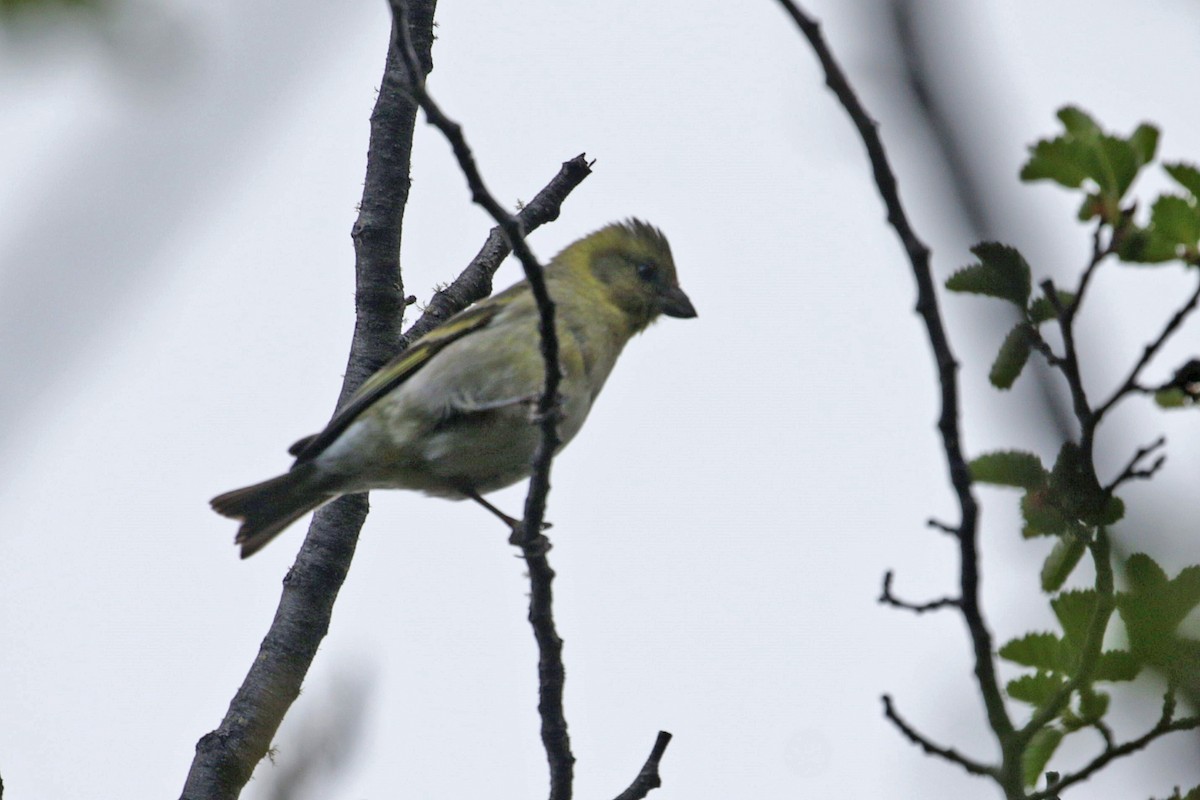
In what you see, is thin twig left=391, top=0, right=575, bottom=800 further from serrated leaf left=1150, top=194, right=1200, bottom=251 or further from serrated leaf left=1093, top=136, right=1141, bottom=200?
serrated leaf left=1150, top=194, right=1200, bottom=251

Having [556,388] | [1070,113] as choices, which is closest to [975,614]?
[1070,113]

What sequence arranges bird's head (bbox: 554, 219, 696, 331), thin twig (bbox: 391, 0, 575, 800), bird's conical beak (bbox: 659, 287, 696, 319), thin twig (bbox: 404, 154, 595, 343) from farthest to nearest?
bird's conical beak (bbox: 659, 287, 696, 319), bird's head (bbox: 554, 219, 696, 331), thin twig (bbox: 404, 154, 595, 343), thin twig (bbox: 391, 0, 575, 800)

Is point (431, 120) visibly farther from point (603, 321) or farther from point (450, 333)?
point (603, 321)

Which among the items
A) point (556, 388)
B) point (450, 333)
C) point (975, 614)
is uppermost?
point (450, 333)

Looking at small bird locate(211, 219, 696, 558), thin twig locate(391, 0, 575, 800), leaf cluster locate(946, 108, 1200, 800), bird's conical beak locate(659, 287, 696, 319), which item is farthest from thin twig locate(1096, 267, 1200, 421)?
bird's conical beak locate(659, 287, 696, 319)

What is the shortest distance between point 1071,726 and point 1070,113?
146 cm

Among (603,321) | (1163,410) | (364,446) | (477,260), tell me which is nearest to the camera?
(1163,410)

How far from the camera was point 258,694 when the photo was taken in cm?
538

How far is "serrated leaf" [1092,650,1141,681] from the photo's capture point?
9.05 ft

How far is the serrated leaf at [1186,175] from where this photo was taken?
3.18m

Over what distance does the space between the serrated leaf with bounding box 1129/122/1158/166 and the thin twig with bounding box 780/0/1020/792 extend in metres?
0.70

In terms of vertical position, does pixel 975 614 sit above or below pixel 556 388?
below

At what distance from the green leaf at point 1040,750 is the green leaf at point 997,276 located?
104 cm

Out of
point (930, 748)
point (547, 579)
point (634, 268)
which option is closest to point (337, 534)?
point (547, 579)
